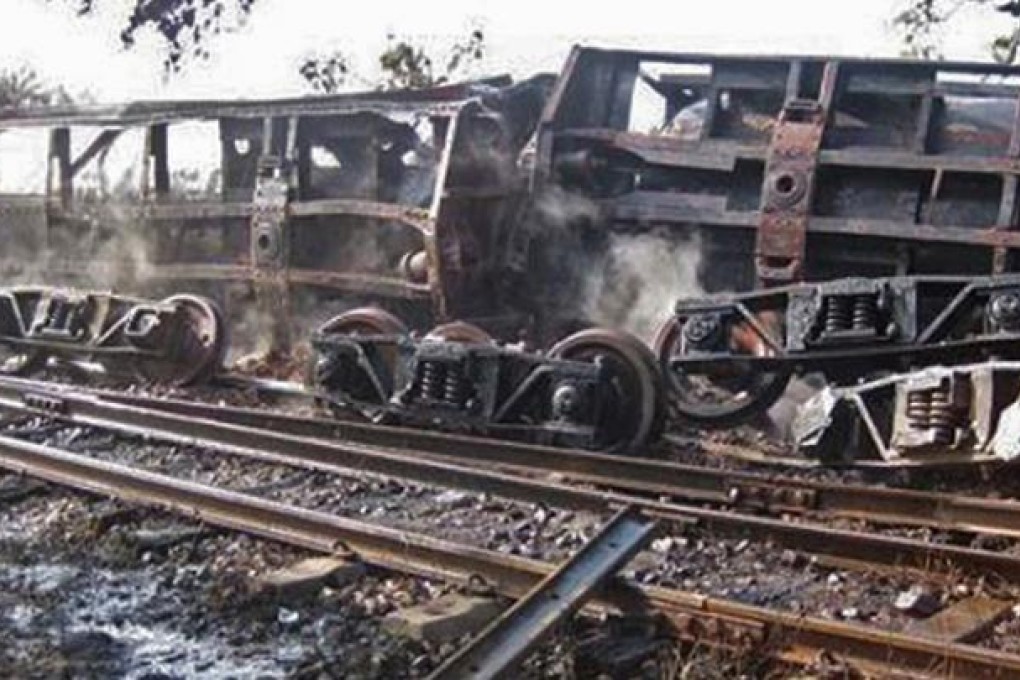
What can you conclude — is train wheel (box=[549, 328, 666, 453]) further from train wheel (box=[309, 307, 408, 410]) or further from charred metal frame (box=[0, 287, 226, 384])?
charred metal frame (box=[0, 287, 226, 384])

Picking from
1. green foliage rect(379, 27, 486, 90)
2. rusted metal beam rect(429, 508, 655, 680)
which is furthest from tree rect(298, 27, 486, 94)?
rusted metal beam rect(429, 508, 655, 680)

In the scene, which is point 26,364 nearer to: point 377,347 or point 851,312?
point 377,347

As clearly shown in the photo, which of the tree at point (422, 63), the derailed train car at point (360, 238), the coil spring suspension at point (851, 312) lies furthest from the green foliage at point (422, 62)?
the coil spring suspension at point (851, 312)

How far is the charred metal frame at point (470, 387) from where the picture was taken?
9336mm

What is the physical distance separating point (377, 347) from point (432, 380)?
713 mm

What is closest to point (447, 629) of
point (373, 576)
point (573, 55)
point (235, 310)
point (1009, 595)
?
point (373, 576)

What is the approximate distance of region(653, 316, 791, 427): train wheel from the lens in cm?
961

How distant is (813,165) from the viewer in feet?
34.2

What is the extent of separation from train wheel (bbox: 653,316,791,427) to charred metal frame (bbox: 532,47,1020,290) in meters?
0.88

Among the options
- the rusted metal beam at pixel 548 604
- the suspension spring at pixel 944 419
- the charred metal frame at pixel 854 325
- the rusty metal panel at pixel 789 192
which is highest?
the rusty metal panel at pixel 789 192

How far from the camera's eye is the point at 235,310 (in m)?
14.0

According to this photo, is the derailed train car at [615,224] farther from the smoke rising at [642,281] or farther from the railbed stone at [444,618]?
the railbed stone at [444,618]

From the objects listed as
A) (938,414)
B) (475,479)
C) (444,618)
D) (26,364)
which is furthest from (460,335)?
(26,364)

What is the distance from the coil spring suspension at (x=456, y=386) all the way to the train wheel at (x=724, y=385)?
137 cm
